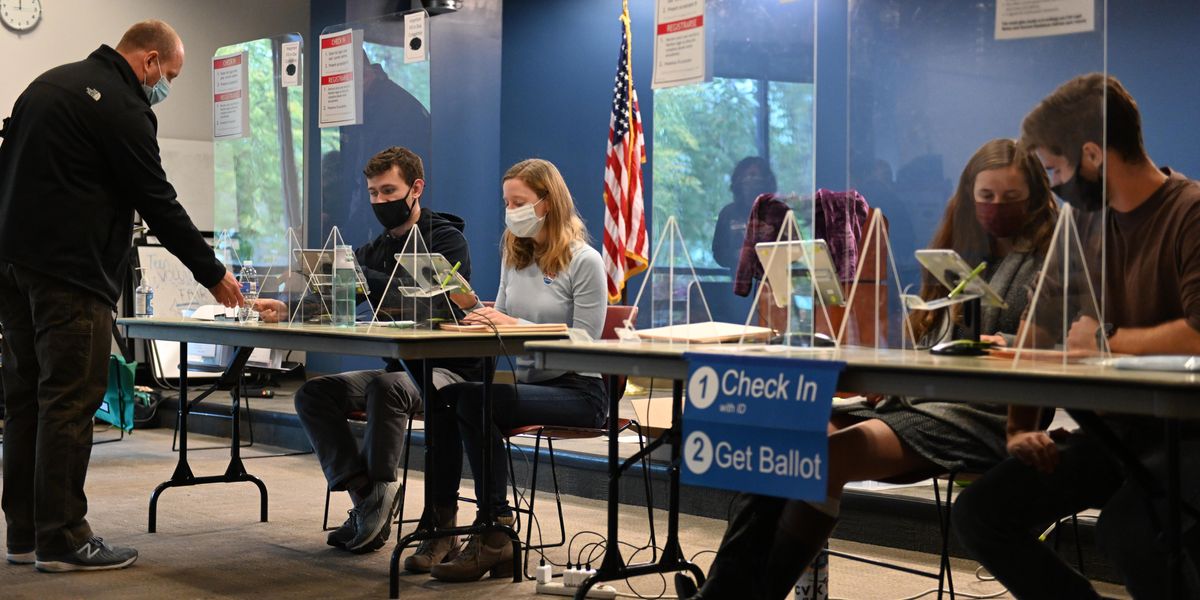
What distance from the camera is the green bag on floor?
603 centimetres

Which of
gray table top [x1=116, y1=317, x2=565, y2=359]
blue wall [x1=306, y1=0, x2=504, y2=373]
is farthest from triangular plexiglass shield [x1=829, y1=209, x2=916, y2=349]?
A: blue wall [x1=306, y1=0, x2=504, y2=373]

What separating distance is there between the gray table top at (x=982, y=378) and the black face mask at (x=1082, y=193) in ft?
1.01

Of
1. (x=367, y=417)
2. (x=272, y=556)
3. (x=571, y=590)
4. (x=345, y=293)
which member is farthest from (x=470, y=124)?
(x=571, y=590)

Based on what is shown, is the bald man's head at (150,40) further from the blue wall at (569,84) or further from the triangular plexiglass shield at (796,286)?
the blue wall at (569,84)

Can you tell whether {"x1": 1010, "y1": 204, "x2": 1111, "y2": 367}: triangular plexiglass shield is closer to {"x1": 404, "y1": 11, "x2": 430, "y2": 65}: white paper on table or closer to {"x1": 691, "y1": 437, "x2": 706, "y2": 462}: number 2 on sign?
{"x1": 691, "y1": 437, "x2": 706, "y2": 462}: number 2 on sign

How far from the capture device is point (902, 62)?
8.37 ft

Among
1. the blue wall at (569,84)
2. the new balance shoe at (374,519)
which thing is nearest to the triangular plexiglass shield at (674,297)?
the new balance shoe at (374,519)

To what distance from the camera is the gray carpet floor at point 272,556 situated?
327 cm

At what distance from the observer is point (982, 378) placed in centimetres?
190

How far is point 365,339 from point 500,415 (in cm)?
50

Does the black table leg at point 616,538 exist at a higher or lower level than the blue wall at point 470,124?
lower

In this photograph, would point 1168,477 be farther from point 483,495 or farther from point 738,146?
point 483,495

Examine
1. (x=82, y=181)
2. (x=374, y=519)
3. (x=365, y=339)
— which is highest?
(x=82, y=181)

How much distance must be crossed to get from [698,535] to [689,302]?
1.52 meters
